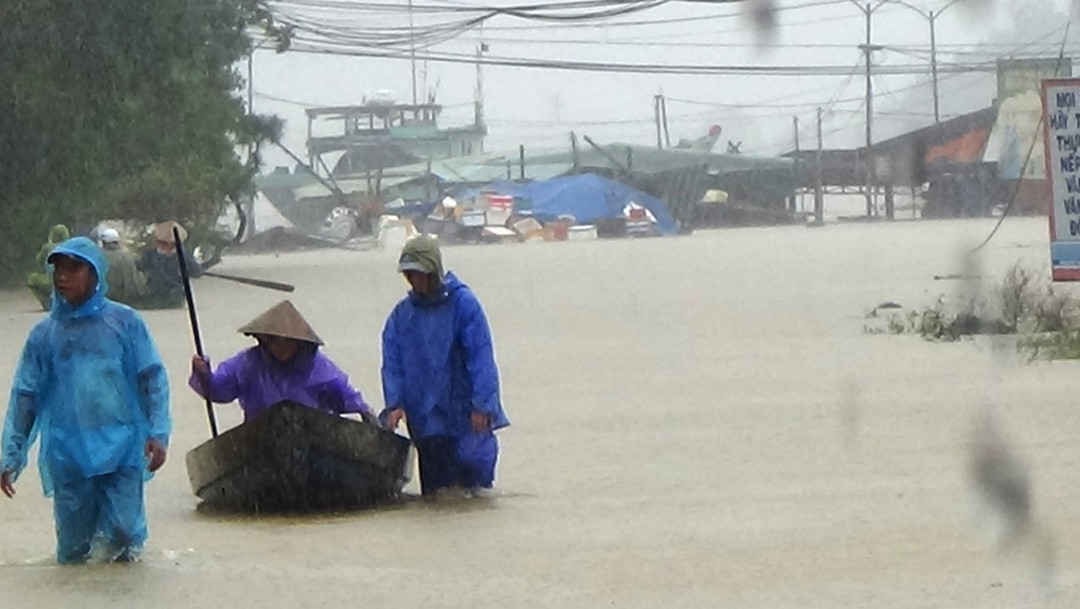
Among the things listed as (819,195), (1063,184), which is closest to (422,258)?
(1063,184)

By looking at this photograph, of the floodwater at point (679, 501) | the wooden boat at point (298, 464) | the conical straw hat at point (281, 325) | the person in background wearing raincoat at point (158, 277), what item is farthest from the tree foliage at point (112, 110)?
the conical straw hat at point (281, 325)

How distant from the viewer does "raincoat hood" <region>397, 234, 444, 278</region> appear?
37.2 ft

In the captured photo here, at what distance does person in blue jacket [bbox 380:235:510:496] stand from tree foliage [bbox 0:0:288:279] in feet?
79.9

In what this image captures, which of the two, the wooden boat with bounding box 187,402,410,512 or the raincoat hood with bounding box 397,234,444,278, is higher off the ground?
the raincoat hood with bounding box 397,234,444,278

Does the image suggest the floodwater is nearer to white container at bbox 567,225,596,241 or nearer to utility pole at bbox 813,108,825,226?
utility pole at bbox 813,108,825,226

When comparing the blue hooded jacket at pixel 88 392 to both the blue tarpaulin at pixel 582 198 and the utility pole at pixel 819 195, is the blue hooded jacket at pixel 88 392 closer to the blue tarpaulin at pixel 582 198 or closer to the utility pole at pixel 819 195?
the utility pole at pixel 819 195

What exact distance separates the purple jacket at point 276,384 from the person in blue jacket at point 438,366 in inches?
10.1

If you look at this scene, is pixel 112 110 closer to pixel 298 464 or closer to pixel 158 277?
pixel 158 277

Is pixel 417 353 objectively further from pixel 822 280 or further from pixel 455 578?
pixel 822 280

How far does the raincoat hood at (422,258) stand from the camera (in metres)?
11.3

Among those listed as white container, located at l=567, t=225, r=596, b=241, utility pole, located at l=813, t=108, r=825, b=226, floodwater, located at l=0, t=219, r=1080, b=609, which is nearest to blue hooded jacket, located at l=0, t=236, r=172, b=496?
floodwater, located at l=0, t=219, r=1080, b=609

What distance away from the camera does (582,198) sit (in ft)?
277

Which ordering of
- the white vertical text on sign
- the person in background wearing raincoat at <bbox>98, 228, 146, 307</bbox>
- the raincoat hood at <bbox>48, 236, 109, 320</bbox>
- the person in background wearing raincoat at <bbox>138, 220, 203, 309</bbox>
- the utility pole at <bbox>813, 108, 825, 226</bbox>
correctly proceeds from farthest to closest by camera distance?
the utility pole at <bbox>813, 108, 825, 226</bbox>
the person in background wearing raincoat at <bbox>138, 220, 203, 309</bbox>
the person in background wearing raincoat at <bbox>98, 228, 146, 307</bbox>
the white vertical text on sign
the raincoat hood at <bbox>48, 236, 109, 320</bbox>

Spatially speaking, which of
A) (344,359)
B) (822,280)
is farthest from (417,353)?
(822,280)
